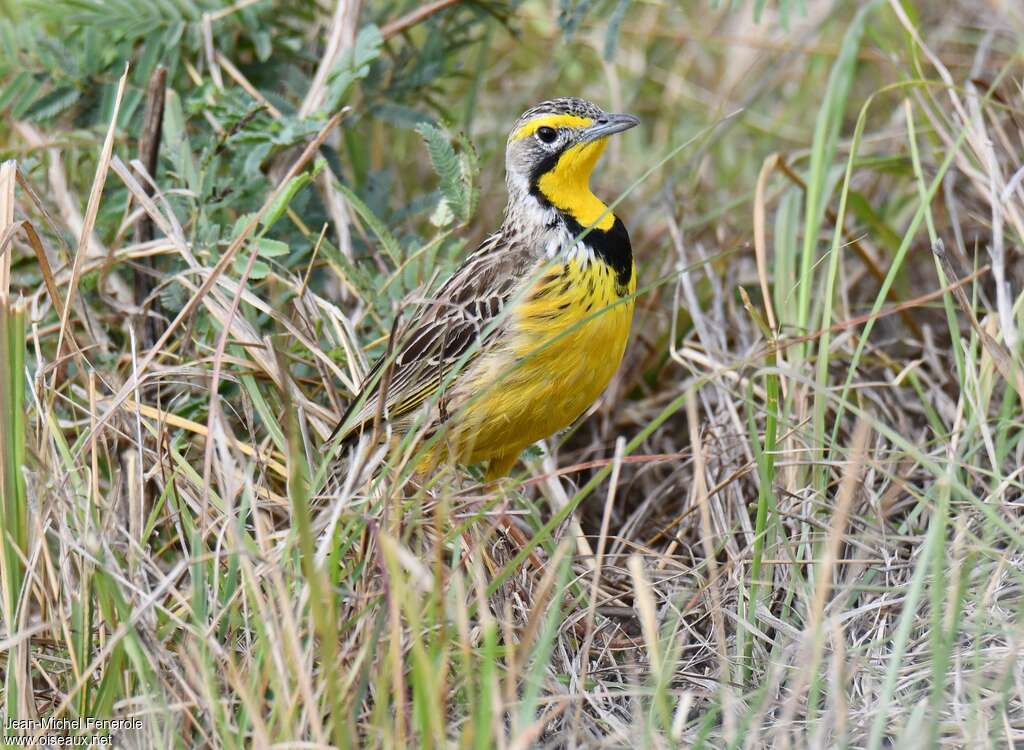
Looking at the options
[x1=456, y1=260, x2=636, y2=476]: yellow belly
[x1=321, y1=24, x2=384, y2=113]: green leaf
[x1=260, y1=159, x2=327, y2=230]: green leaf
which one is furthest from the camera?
[x1=321, y1=24, x2=384, y2=113]: green leaf

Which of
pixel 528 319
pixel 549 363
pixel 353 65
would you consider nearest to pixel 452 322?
pixel 528 319

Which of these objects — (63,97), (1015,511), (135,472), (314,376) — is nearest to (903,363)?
(1015,511)

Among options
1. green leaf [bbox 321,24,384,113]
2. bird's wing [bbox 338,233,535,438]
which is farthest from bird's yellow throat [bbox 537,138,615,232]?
green leaf [bbox 321,24,384,113]

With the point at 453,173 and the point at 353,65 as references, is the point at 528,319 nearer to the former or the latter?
the point at 453,173

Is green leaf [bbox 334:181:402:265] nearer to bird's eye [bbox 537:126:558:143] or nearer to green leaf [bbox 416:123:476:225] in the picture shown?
green leaf [bbox 416:123:476:225]

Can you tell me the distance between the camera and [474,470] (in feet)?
11.9

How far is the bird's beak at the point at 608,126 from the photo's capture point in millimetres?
3281

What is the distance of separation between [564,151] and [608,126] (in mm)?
131

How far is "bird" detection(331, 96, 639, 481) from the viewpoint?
3012 mm

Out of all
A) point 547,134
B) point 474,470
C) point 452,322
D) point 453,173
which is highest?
point 547,134

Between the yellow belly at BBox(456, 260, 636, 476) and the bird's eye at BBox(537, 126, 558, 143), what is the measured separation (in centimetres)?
41

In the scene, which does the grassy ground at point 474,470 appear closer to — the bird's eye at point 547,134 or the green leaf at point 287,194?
the green leaf at point 287,194

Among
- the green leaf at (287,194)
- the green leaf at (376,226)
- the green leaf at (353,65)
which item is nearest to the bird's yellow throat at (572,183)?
the green leaf at (376,226)

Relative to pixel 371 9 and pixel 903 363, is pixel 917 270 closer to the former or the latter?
pixel 903 363
